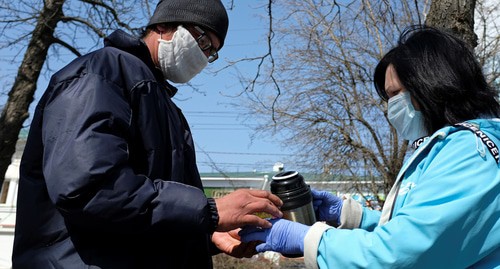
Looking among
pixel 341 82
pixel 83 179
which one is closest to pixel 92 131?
pixel 83 179

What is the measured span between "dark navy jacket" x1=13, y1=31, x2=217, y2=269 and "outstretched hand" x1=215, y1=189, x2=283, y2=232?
107 mm

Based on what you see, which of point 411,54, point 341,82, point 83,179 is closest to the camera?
point 83,179

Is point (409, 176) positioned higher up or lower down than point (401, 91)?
lower down

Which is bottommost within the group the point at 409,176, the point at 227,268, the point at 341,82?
the point at 227,268

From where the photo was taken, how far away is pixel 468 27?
4.08 meters

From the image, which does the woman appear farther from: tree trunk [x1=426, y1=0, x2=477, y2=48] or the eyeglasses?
tree trunk [x1=426, y1=0, x2=477, y2=48]

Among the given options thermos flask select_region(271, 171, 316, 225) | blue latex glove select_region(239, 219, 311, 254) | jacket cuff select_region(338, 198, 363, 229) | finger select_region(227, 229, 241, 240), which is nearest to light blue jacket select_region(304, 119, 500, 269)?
blue latex glove select_region(239, 219, 311, 254)

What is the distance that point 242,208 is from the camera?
74.5 inches

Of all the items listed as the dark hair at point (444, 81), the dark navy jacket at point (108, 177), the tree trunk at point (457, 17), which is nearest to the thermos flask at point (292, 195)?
the dark navy jacket at point (108, 177)

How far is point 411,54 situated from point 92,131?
4.66 feet

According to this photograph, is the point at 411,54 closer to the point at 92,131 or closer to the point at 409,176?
the point at 409,176

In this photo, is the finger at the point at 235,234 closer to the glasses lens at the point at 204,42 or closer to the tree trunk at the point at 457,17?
the glasses lens at the point at 204,42

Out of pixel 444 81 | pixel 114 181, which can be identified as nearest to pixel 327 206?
pixel 444 81

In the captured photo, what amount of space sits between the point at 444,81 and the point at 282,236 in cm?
92
